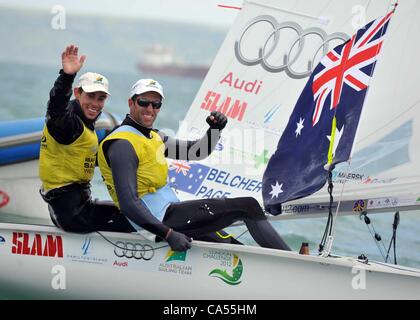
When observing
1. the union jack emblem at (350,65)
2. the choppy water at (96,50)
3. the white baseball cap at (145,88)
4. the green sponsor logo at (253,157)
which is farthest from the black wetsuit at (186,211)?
the choppy water at (96,50)

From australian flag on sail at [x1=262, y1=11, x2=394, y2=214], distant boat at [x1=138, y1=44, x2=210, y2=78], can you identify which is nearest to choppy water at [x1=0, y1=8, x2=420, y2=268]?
distant boat at [x1=138, y1=44, x2=210, y2=78]

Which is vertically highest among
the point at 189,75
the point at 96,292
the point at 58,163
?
the point at 189,75

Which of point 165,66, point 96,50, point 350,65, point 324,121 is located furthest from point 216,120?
point 96,50

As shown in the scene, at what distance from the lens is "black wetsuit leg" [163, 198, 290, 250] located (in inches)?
143

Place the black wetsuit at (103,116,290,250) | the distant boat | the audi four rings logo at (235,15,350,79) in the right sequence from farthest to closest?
the distant boat, the audi four rings logo at (235,15,350,79), the black wetsuit at (103,116,290,250)

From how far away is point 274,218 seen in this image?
4.33m

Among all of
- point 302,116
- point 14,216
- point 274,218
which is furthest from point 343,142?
point 14,216

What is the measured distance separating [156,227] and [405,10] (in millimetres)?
1614

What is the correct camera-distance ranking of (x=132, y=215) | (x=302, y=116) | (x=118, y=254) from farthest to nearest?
(x=302, y=116) → (x=118, y=254) → (x=132, y=215)

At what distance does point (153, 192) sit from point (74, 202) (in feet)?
1.09

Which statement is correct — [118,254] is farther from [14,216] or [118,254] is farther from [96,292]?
[14,216]

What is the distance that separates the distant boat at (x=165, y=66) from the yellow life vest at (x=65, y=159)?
115 ft

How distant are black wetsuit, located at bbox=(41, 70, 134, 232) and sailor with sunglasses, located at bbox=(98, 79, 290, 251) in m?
0.12

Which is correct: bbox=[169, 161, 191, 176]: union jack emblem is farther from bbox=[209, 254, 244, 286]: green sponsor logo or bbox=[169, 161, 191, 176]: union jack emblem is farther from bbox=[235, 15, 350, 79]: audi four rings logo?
bbox=[209, 254, 244, 286]: green sponsor logo
